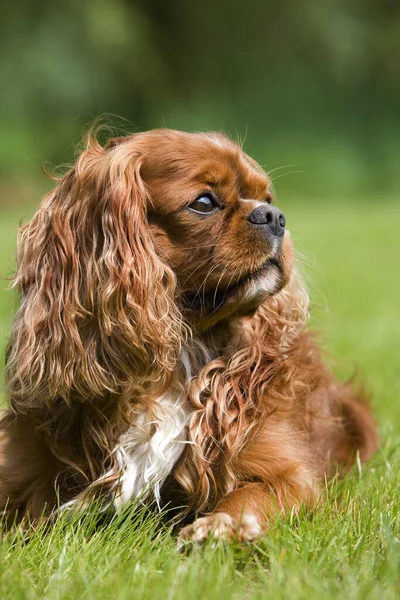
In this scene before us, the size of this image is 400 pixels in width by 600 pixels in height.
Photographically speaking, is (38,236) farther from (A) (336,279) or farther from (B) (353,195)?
(B) (353,195)

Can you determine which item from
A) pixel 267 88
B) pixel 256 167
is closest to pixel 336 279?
pixel 256 167

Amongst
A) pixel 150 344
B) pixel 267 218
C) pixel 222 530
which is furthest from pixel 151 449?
pixel 267 218

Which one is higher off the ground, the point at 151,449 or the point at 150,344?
the point at 150,344

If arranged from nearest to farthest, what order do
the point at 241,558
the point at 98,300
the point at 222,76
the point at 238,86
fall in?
1. the point at 241,558
2. the point at 98,300
3. the point at 238,86
4. the point at 222,76

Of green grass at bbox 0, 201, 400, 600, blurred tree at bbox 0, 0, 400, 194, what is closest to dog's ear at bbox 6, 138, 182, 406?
green grass at bbox 0, 201, 400, 600

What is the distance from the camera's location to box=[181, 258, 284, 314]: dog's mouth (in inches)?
121

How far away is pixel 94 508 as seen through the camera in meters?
2.94

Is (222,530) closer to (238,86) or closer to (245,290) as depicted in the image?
(245,290)

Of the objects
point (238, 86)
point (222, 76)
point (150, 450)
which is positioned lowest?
point (150, 450)

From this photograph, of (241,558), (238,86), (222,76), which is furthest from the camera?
(222,76)

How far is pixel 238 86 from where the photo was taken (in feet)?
100

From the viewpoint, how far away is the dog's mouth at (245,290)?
10.1 ft

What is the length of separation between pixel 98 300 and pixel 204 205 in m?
0.49

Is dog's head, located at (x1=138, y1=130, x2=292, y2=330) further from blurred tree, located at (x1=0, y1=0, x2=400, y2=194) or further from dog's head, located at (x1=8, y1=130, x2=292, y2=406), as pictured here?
blurred tree, located at (x1=0, y1=0, x2=400, y2=194)
